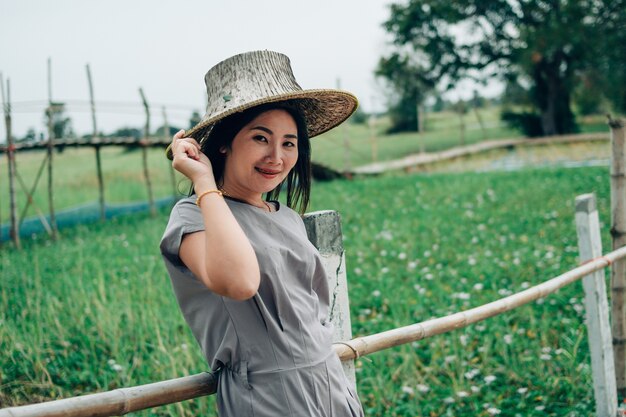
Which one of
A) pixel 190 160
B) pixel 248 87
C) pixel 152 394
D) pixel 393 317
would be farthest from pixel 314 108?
pixel 393 317

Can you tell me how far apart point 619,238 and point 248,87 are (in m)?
2.52

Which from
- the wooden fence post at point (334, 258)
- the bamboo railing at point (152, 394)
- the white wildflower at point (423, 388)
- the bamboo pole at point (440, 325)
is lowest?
the white wildflower at point (423, 388)

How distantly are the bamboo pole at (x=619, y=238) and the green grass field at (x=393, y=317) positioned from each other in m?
0.21

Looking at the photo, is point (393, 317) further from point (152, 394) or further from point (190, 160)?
point (190, 160)

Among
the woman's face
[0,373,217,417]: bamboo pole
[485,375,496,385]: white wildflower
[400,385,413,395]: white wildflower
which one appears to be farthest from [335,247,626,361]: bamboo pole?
[400,385,413,395]: white wildflower

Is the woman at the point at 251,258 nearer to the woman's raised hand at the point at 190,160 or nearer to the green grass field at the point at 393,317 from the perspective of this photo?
the woman's raised hand at the point at 190,160

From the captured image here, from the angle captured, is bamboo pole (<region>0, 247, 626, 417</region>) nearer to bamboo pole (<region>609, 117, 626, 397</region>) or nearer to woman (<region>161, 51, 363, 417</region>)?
woman (<region>161, 51, 363, 417</region>)

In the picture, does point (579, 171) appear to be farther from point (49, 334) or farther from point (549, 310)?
point (49, 334)

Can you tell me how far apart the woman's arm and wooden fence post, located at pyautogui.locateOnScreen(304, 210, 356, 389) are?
0.44 meters

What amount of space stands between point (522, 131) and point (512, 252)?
1666cm

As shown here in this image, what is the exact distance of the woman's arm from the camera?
1190mm

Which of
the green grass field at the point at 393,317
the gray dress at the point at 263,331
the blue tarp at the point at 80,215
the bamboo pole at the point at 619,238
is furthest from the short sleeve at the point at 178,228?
the blue tarp at the point at 80,215

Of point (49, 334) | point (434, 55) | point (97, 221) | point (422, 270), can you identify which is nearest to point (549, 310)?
point (422, 270)

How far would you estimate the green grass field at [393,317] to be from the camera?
130 inches
